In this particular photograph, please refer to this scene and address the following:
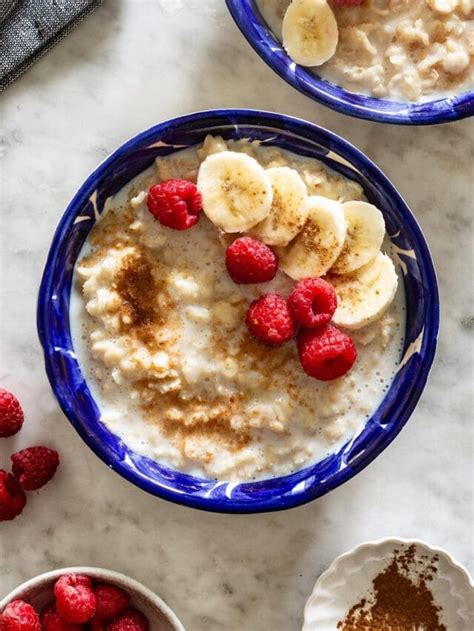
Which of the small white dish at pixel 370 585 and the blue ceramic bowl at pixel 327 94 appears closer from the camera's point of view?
the blue ceramic bowl at pixel 327 94

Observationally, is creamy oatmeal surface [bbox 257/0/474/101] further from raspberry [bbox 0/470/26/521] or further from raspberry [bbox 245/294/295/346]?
raspberry [bbox 0/470/26/521]

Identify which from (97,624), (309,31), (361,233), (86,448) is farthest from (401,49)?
(97,624)

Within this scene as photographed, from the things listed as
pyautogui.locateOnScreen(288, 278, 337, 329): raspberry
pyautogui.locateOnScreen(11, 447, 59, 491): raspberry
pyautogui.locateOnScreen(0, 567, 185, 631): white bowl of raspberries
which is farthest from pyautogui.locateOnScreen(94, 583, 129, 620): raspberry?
pyautogui.locateOnScreen(288, 278, 337, 329): raspberry

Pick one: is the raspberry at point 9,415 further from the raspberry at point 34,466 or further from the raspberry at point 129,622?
the raspberry at point 129,622

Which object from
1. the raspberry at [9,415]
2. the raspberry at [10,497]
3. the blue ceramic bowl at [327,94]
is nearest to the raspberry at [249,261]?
the blue ceramic bowl at [327,94]

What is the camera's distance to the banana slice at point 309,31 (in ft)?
5.04

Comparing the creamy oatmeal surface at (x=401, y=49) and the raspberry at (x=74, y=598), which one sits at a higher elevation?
the creamy oatmeal surface at (x=401, y=49)

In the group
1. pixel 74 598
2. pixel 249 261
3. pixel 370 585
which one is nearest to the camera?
pixel 249 261

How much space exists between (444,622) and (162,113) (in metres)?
1.09

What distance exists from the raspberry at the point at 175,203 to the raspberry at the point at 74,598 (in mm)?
658

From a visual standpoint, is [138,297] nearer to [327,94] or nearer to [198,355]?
[198,355]

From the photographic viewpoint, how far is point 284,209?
4.90 ft

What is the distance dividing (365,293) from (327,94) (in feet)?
1.13

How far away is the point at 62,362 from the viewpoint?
1524 millimetres
